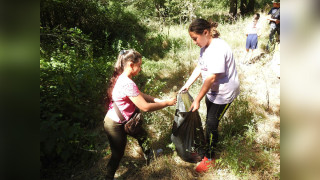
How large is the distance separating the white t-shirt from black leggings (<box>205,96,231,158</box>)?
0.27ft

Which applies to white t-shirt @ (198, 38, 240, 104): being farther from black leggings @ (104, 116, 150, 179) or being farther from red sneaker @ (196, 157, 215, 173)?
black leggings @ (104, 116, 150, 179)

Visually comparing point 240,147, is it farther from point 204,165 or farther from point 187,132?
point 187,132

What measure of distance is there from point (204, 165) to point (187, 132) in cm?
52

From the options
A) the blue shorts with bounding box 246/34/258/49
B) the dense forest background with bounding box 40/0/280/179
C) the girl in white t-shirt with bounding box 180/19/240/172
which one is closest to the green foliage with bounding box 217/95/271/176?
the dense forest background with bounding box 40/0/280/179

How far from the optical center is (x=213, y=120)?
2.17 m

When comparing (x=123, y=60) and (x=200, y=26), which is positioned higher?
(x=200, y=26)

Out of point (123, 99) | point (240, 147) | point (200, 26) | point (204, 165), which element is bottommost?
point (204, 165)

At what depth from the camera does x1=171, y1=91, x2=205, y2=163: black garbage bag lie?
2.26m

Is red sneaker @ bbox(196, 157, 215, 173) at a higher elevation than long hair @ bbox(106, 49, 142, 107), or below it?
below

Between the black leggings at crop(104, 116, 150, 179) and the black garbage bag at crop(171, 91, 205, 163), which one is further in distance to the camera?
the black garbage bag at crop(171, 91, 205, 163)

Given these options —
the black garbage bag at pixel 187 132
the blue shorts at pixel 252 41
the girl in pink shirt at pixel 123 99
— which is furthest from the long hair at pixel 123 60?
the blue shorts at pixel 252 41

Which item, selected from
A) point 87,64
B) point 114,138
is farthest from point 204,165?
point 87,64
